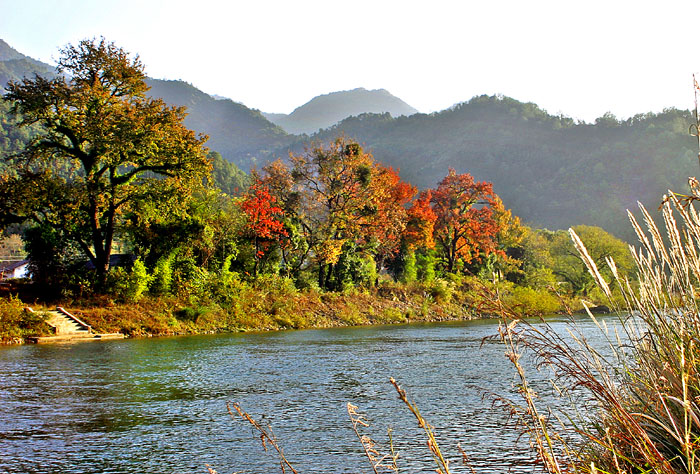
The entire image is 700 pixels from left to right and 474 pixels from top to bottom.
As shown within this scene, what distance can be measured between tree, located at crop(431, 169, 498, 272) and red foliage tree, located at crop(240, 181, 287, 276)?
16142mm

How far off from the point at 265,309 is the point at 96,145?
10.8 metres

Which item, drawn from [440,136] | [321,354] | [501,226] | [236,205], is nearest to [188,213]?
[236,205]

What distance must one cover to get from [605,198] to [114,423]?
300 ft

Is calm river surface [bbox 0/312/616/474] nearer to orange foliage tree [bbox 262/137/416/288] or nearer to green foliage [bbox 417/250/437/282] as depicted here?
orange foliage tree [bbox 262/137/416/288]

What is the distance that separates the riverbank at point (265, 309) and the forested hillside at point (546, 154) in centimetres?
4759

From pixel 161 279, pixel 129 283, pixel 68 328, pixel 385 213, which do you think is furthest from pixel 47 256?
pixel 385 213

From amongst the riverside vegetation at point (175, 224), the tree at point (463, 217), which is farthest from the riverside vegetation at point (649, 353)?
the tree at point (463, 217)

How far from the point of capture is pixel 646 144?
9712 cm

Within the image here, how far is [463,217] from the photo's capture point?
47438 millimetres

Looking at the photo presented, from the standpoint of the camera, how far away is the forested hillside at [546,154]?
9012 cm

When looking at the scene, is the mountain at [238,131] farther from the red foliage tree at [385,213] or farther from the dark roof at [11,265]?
the red foliage tree at [385,213]

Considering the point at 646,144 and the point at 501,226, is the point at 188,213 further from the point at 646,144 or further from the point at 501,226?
the point at 646,144

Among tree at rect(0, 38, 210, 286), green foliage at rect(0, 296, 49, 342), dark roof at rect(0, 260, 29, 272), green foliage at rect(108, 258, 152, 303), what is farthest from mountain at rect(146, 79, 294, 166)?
green foliage at rect(0, 296, 49, 342)

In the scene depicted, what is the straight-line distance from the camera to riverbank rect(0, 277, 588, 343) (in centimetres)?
2423
